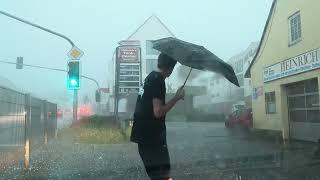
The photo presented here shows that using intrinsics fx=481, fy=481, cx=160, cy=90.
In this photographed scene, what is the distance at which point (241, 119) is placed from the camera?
2508 centimetres

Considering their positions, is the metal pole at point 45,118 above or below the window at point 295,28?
below

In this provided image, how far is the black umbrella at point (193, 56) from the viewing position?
16.6 ft

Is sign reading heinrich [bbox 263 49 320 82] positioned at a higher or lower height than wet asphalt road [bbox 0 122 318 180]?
higher

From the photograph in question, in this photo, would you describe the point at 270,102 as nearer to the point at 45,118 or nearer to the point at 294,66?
the point at 294,66

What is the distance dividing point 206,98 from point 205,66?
16.6 metres

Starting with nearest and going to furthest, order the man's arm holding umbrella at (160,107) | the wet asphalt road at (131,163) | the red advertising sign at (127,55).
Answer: the man's arm holding umbrella at (160,107) < the wet asphalt road at (131,163) < the red advertising sign at (127,55)

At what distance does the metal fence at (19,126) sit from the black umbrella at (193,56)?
633cm

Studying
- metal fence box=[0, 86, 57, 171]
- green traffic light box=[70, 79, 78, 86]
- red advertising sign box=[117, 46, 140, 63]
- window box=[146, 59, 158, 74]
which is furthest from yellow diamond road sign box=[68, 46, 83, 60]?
window box=[146, 59, 158, 74]

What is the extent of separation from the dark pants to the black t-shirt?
6cm

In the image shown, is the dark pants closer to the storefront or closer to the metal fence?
the metal fence

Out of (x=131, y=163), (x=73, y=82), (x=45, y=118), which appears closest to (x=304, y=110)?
(x=73, y=82)

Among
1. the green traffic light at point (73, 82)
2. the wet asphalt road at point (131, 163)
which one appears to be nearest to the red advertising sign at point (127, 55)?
the green traffic light at point (73, 82)

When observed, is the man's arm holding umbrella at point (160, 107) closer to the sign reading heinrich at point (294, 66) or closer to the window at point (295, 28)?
the sign reading heinrich at point (294, 66)

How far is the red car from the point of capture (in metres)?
24.4
